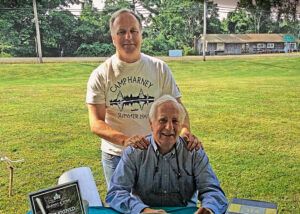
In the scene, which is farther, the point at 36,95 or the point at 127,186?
the point at 36,95

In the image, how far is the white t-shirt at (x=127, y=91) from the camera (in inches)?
67.2

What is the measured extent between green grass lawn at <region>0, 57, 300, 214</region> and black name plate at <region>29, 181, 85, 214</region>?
1.82 metres

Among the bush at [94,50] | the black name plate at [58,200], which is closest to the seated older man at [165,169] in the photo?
the black name plate at [58,200]

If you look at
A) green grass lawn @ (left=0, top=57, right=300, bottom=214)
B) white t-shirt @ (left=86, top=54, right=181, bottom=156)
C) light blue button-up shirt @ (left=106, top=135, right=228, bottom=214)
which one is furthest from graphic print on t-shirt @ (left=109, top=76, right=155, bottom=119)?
green grass lawn @ (left=0, top=57, right=300, bottom=214)

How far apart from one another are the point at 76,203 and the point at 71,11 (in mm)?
5465

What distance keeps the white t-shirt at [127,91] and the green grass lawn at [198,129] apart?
56.0 inches

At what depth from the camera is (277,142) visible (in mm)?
4367

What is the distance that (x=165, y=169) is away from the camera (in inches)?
58.7

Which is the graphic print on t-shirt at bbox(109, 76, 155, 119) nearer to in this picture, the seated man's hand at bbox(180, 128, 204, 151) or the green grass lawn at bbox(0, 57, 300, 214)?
the seated man's hand at bbox(180, 128, 204, 151)

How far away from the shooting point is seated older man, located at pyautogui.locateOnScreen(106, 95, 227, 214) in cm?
149

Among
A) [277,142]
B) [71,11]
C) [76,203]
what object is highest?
[71,11]

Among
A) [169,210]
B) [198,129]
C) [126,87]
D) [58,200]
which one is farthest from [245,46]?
[58,200]

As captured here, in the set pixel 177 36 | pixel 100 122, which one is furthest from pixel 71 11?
pixel 100 122

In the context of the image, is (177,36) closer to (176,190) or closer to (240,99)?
(240,99)
